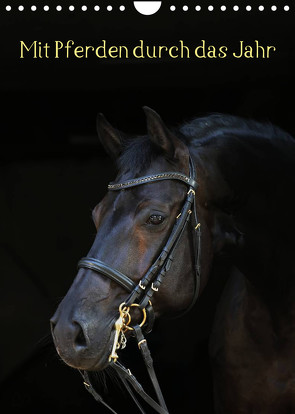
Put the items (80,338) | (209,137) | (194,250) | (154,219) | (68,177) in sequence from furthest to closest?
(68,177) → (209,137) → (194,250) → (154,219) → (80,338)

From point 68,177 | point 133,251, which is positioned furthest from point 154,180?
point 68,177

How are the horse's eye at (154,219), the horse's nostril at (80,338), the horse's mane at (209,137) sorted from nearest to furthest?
the horse's nostril at (80,338) < the horse's eye at (154,219) < the horse's mane at (209,137)

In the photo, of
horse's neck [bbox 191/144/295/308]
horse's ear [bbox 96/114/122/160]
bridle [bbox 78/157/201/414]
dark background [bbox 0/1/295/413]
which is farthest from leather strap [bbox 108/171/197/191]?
dark background [bbox 0/1/295/413]

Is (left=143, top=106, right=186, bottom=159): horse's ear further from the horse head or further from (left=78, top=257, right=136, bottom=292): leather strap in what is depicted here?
(left=78, top=257, right=136, bottom=292): leather strap

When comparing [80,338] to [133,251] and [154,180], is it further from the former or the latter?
[154,180]

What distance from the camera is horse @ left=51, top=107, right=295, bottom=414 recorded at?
276cm

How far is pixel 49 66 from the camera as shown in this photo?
411 centimetres

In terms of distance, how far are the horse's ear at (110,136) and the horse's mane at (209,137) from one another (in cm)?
5

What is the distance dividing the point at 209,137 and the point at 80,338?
1.12 metres

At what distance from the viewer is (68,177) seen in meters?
4.81

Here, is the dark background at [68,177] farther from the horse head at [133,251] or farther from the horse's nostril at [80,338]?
the horse's nostril at [80,338]

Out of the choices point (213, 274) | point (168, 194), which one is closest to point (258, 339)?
point (168, 194)

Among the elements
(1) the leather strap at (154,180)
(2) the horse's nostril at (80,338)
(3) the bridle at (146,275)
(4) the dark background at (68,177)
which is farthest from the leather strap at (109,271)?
(4) the dark background at (68,177)

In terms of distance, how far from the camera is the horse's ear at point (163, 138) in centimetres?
286
